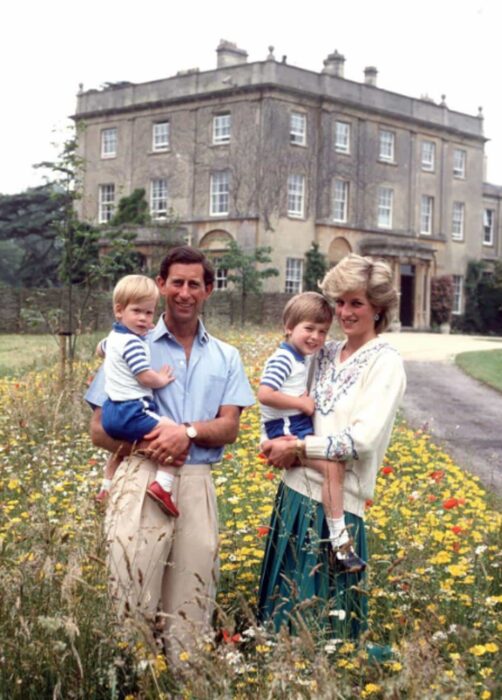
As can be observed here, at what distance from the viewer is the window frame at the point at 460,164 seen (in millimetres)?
45344

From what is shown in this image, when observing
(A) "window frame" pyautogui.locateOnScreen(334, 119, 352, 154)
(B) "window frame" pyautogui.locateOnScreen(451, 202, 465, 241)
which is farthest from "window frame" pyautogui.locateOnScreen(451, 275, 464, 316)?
(A) "window frame" pyautogui.locateOnScreen(334, 119, 352, 154)

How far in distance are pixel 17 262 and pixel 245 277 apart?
25.0 m

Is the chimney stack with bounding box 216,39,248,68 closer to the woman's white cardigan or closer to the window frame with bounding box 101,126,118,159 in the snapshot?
the window frame with bounding box 101,126,118,159

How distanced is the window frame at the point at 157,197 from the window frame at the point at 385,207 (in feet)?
30.3

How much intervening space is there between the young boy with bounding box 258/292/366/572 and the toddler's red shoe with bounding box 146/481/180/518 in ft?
1.65

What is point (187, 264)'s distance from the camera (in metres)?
4.00

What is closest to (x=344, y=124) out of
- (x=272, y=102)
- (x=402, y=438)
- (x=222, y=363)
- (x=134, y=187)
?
(x=272, y=102)

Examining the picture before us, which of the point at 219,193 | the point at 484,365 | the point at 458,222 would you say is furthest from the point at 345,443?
the point at 458,222

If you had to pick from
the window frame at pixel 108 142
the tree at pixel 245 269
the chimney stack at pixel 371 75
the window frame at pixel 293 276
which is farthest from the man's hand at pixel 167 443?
the chimney stack at pixel 371 75

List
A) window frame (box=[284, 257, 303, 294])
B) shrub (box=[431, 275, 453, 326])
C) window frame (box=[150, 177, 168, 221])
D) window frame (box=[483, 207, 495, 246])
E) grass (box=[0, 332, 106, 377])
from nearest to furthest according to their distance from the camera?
grass (box=[0, 332, 106, 377]) < window frame (box=[284, 257, 303, 294]) < window frame (box=[150, 177, 168, 221]) < shrub (box=[431, 275, 453, 326]) < window frame (box=[483, 207, 495, 246])

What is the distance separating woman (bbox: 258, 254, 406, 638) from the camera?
3752 mm

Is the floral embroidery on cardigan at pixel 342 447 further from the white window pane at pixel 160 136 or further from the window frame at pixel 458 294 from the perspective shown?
the window frame at pixel 458 294

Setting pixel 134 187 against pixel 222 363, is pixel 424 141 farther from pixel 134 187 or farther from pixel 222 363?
pixel 222 363

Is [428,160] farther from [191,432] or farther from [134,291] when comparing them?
[191,432]
